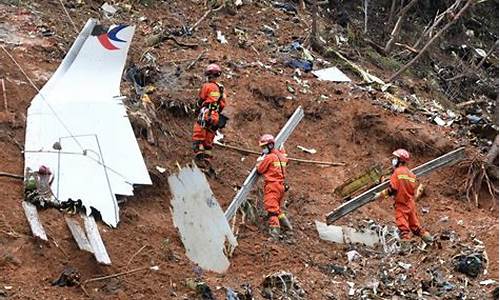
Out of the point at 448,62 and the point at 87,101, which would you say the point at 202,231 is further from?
the point at 448,62

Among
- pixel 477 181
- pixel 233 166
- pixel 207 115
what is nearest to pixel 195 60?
pixel 233 166

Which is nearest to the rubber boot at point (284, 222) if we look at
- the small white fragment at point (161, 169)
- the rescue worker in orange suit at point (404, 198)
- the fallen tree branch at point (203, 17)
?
the rescue worker in orange suit at point (404, 198)

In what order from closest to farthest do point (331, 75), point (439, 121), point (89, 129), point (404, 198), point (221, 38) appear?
point (89, 129) → point (404, 198) → point (439, 121) → point (331, 75) → point (221, 38)

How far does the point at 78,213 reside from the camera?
701 cm

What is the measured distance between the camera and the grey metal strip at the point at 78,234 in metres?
6.57

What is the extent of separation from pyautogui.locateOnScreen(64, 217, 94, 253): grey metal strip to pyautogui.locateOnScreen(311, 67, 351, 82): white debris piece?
21.1 ft

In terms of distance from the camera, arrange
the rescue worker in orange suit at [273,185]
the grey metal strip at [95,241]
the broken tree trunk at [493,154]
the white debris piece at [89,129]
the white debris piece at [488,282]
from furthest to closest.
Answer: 1. the broken tree trunk at [493,154]
2. the rescue worker in orange suit at [273,185]
3. the white debris piece at [488,282]
4. the white debris piece at [89,129]
5. the grey metal strip at [95,241]

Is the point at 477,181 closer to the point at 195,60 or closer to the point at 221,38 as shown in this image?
the point at 195,60

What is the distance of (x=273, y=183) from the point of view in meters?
8.39

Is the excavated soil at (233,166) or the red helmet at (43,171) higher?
the red helmet at (43,171)

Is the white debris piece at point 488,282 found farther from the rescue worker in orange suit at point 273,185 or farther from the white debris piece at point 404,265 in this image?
the rescue worker in orange suit at point 273,185

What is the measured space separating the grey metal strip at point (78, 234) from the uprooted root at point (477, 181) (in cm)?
601

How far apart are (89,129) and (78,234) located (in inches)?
64.9

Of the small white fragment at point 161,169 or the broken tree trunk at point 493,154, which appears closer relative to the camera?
the small white fragment at point 161,169
